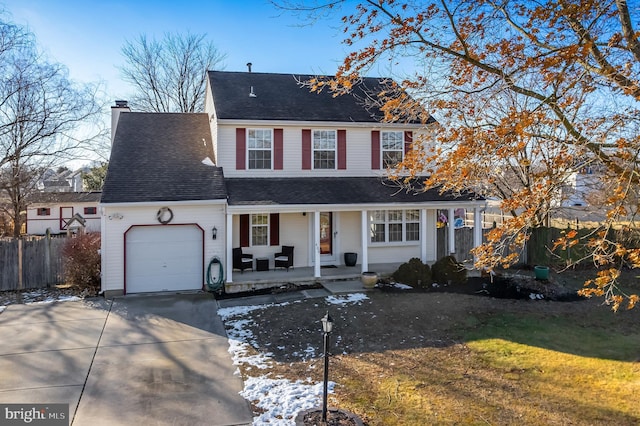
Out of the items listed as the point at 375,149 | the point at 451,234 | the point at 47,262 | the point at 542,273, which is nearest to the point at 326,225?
the point at 375,149

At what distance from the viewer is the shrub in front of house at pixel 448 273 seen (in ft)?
43.4

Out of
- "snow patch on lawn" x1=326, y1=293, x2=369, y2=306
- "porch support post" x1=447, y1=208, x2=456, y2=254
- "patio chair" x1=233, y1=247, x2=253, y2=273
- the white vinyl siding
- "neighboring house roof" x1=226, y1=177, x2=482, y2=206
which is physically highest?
the white vinyl siding

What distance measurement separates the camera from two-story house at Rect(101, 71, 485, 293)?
483 inches

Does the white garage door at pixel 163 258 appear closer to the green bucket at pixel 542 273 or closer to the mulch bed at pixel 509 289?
the mulch bed at pixel 509 289

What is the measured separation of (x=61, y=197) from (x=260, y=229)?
23.8 m

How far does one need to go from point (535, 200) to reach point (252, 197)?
855cm

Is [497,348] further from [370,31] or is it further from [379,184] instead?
[379,184]

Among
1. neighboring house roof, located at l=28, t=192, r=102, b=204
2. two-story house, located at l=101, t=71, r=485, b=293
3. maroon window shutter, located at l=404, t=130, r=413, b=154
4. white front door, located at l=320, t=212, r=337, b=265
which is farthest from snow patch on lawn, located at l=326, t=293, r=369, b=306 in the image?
neighboring house roof, located at l=28, t=192, r=102, b=204

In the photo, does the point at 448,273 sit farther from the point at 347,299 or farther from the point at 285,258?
the point at 285,258

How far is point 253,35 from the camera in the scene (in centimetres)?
974

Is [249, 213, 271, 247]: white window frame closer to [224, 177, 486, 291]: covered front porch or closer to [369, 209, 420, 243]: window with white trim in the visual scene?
[224, 177, 486, 291]: covered front porch

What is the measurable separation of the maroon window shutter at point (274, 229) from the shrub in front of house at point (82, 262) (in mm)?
5291

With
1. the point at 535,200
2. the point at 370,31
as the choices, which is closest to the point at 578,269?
the point at 535,200

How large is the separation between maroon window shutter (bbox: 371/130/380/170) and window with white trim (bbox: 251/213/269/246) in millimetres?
4347
